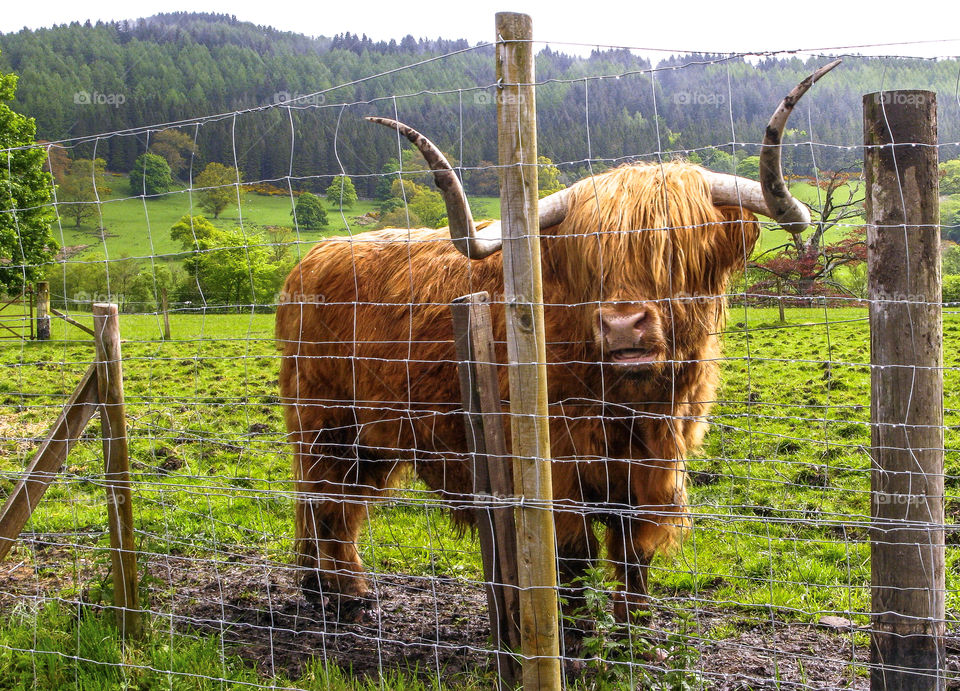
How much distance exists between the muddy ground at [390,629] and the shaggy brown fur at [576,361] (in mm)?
306

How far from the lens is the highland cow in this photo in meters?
2.96

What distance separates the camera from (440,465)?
4098mm

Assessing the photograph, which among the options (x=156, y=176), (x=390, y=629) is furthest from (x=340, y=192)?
(x=156, y=176)

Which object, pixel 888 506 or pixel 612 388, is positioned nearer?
pixel 888 506

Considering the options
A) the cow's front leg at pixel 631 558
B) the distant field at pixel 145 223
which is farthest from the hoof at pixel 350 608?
the distant field at pixel 145 223

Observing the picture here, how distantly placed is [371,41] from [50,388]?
358 ft

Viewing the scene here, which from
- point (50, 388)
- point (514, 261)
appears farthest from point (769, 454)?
point (50, 388)

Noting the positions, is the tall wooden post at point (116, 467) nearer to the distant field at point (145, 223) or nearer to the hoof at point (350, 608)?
the hoof at point (350, 608)

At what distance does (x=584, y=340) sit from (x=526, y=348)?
91cm

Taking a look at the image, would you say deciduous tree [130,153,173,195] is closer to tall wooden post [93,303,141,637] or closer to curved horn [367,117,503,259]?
tall wooden post [93,303,141,637]

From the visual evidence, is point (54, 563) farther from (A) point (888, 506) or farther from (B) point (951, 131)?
(B) point (951, 131)

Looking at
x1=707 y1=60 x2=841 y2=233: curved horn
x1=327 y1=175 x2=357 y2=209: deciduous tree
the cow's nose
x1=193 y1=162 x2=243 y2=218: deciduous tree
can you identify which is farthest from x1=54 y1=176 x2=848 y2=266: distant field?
the cow's nose

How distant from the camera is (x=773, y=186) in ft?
8.72

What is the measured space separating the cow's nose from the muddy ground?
1065 mm
